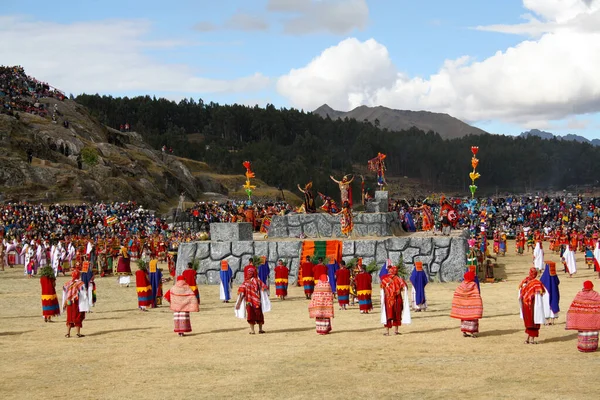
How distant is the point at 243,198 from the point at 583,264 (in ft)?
189

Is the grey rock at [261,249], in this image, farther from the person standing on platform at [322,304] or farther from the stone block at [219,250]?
the person standing on platform at [322,304]

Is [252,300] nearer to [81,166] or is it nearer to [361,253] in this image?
[361,253]

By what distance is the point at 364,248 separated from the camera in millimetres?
30672

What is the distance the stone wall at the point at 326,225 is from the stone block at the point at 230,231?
6.89 feet

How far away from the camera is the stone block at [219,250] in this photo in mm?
31812

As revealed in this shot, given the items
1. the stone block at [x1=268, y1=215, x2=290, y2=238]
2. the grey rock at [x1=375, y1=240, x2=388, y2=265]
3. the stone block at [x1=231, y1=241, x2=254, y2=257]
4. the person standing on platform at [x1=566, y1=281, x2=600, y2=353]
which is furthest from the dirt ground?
the stone block at [x1=268, y1=215, x2=290, y2=238]

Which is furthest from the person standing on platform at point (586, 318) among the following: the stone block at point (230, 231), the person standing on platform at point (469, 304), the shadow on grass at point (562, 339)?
the stone block at point (230, 231)

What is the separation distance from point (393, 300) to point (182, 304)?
4.62m

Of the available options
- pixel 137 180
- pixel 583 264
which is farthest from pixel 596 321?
pixel 137 180

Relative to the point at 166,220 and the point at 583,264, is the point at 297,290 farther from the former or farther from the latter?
the point at 166,220

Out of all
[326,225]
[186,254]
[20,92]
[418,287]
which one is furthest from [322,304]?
[20,92]

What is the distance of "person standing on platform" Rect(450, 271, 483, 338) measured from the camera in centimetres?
1595

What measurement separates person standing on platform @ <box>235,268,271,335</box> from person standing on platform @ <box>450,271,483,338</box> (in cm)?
435

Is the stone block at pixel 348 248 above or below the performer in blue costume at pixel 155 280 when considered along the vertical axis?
above
